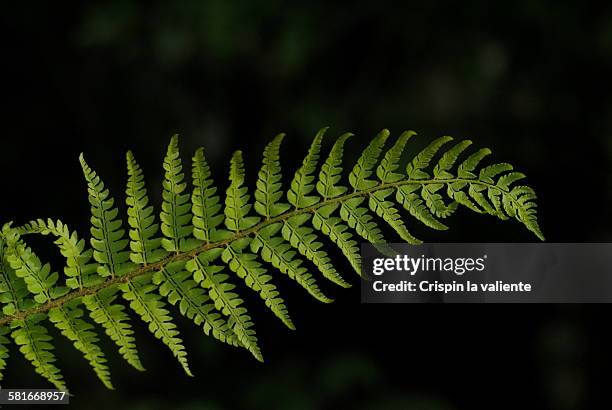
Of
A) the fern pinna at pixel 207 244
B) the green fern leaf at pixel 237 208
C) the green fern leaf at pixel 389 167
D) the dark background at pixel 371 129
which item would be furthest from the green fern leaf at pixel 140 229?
the dark background at pixel 371 129

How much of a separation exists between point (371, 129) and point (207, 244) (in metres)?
2.02

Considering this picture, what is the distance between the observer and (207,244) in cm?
134

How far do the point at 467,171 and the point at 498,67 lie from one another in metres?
2.09

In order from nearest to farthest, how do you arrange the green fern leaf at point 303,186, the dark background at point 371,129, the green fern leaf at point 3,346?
1. the green fern leaf at point 3,346
2. the green fern leaf at point 303,186
3. the dark background at point 371,129

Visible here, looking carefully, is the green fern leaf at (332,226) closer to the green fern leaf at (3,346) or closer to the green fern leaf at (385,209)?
the green fern leaf at (385,209)

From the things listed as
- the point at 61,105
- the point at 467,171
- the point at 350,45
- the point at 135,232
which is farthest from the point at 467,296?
the point at 61,105

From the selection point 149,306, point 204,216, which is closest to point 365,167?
A: point 204,216

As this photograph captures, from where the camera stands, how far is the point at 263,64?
348 cm

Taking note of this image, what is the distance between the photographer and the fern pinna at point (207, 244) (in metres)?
1.29

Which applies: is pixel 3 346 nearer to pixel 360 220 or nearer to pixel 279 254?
pixel 279 254

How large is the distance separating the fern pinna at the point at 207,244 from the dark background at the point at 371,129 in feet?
6.11

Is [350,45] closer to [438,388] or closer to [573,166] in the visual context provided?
[573,166]

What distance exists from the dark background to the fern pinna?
73.4 inches

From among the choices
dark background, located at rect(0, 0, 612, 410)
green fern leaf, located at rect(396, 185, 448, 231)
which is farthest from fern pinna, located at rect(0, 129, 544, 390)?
dark background, located at rect(0, 0, 612, 410)
